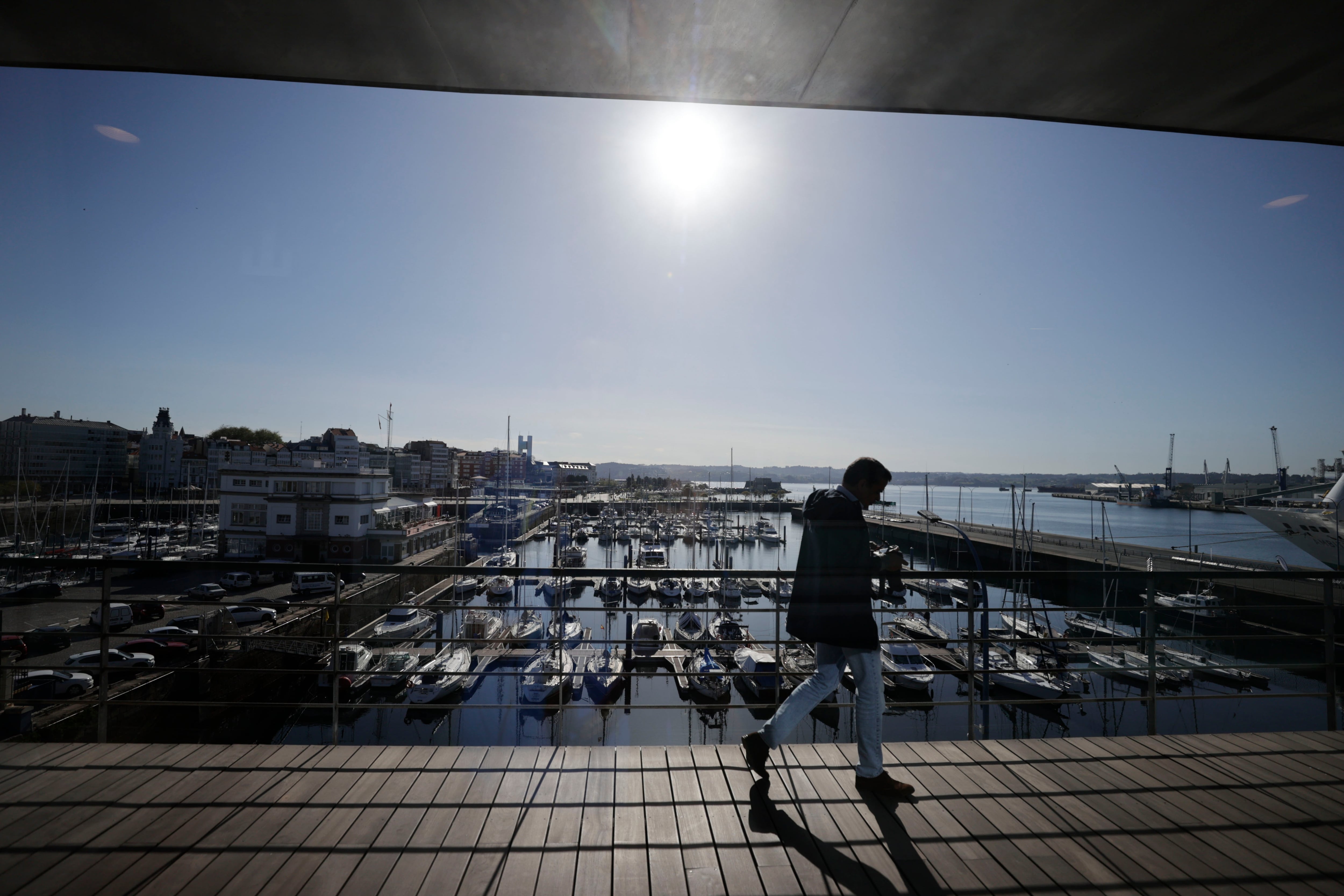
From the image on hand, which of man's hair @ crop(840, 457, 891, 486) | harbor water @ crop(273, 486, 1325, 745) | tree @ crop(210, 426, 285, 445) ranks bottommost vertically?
harbor water @ crop(273, 486, 1325, 745)

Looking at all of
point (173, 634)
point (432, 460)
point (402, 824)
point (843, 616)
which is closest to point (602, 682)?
point (173, 634)

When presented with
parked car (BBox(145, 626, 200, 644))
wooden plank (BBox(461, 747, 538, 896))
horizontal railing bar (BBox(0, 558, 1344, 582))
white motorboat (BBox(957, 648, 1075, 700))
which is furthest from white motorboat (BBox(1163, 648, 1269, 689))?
parked car (BBox(145, 626, 200, 644))

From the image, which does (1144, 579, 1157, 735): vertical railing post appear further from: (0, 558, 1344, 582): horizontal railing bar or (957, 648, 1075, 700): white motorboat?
(957, 648, 1075, 700): white motorboat

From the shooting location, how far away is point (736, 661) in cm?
1578

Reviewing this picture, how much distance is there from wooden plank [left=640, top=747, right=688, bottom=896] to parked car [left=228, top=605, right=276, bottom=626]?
17561mm

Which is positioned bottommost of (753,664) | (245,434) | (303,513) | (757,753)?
(753,664)

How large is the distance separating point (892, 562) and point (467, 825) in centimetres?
191

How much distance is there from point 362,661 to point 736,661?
1063 cm

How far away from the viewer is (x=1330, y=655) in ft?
9.37

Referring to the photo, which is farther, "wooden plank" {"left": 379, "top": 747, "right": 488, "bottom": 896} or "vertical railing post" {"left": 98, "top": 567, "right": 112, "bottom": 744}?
"vertical railing post" {"left": 98, "top": 567, "right": 112, "bottom": 744}

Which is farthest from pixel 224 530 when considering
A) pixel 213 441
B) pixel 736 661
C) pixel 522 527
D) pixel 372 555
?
pixel 736 661

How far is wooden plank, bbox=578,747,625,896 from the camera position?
1651 millimetres

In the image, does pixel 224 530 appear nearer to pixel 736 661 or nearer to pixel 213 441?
pixel 213 441

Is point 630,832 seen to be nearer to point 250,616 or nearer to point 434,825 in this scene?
point 434,825
